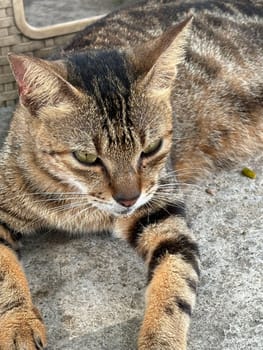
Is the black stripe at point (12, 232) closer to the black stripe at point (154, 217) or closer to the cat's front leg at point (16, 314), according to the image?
the cat's front leg at point (16, 314)

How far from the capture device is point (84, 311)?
2.82 m

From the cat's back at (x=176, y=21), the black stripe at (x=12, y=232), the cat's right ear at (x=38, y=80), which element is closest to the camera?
the cat's right ear at (x=38, y=80)

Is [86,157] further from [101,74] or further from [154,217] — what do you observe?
[154,217]

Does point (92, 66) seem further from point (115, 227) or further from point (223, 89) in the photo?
point (223, 89)

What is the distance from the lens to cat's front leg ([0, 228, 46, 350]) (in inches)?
98.9

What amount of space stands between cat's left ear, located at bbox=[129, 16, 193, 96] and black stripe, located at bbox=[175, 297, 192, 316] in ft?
2.61

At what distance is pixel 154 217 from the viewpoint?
2982mm

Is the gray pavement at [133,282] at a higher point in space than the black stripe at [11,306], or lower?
lower

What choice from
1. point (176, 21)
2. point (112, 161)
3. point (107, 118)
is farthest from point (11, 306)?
point (176, 21)

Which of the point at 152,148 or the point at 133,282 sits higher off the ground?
the point at 152,148

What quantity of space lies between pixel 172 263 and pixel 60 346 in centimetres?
54

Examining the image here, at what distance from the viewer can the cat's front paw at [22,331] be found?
8.21 ft

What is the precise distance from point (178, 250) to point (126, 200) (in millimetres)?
404

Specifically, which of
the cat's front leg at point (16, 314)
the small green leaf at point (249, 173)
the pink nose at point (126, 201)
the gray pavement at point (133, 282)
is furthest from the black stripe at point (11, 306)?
the small green leaf at point (249, 173)
